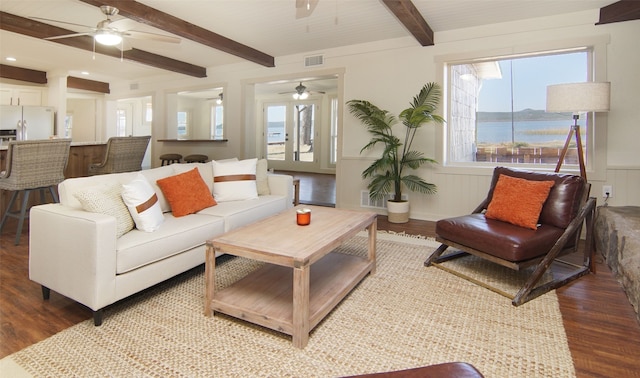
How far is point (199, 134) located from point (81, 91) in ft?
12.1

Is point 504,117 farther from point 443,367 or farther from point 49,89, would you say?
point 49,89

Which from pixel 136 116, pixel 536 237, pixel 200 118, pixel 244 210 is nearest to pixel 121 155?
pixel 244 210

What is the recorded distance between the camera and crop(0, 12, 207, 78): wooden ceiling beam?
412 centimetres

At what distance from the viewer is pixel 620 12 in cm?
353

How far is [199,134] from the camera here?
466 inches

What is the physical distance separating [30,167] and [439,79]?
457 centimetres

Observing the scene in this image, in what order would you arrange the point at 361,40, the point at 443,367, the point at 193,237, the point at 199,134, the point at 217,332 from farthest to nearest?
the point at 199,134
the point at 361,40
the point at 193,237
the point at 217,332
the point at 443,367

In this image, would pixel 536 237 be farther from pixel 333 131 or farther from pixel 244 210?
pixel 333 131

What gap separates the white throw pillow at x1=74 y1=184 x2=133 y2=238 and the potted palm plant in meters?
2.97

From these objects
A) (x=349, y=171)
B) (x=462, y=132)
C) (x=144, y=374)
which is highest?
(x=462, y=132)

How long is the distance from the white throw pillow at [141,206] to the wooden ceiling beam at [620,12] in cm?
448

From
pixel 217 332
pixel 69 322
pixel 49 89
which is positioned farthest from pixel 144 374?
pixel 49 89

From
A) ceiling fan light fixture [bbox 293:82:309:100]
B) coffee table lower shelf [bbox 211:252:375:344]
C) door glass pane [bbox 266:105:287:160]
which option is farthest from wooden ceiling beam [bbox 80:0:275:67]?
door glass pane [bbox 266:105:287:160]

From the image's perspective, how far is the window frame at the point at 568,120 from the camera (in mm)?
3766
